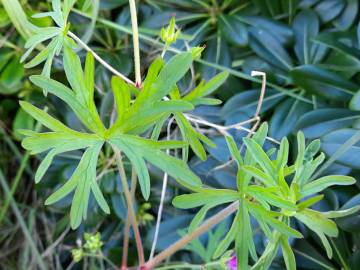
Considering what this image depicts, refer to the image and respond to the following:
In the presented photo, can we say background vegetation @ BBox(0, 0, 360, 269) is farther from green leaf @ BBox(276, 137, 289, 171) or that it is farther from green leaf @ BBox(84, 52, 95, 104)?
green leaf @ BBox(84, 52, 95, 104)

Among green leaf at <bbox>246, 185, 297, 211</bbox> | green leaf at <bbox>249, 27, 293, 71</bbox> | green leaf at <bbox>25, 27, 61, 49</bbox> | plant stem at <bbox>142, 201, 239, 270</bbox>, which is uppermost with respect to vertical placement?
green leaf at <bbox>249, 27, 293, 71</bbox>

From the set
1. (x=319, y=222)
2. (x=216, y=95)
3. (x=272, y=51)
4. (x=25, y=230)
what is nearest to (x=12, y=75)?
(x=25, y=230)

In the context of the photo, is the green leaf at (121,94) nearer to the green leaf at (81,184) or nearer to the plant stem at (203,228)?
the green leaf at (81,184)

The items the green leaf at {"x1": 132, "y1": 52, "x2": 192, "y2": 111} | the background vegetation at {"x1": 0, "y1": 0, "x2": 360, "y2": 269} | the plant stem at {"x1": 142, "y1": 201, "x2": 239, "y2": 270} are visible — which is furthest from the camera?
the background vegetation at {"x1": 0, "y1": 0, "x2": 360, "y2": 269}

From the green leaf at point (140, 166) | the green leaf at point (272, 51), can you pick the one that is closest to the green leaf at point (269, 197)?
the green leaf at point (140, 166)

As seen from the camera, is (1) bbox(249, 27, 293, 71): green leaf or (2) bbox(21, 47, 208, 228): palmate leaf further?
(1) bbox(249, 27, 293, 71): green leaf

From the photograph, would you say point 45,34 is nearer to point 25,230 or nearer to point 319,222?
point 319,222

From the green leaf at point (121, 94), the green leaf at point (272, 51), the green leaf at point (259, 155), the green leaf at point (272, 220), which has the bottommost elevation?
the green leaf at point (272, 220)

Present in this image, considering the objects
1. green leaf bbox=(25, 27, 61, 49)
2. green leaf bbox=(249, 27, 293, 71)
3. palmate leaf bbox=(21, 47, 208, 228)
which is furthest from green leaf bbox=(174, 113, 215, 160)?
Result: green leaf bbox=(249, 27, 293, 71)

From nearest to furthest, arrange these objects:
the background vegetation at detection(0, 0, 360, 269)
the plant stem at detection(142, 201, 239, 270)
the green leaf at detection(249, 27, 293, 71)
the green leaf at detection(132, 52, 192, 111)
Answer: the green leaf at detection(132, 52, 192, 111) < the plant stem at detection(142, 201, 239, 270) < the background vegetation at detection(0, 0, 360, 269) < the green leaf at detection(249, 27, 293, 71)
